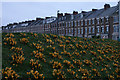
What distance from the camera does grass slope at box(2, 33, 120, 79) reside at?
798 centimetres

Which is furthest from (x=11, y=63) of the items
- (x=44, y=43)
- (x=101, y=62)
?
(x=101, y=62)

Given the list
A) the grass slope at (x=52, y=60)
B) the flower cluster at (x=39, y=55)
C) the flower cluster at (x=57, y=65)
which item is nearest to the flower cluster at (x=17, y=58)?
the grass slope at (x=52, y=60)

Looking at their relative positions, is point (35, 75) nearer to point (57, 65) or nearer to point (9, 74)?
point (9, 74)

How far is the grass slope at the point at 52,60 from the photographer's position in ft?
26.2

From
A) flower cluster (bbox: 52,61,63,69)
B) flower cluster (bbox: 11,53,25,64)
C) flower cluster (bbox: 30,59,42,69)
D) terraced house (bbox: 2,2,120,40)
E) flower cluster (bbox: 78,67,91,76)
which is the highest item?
terraced house (bbox: 2,2,120,40)

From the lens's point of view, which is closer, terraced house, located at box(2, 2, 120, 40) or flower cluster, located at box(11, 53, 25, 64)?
flower cluster, located at box(11, 53, 25, 64)

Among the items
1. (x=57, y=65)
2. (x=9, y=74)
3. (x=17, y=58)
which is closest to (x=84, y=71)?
(x=57, y=65)

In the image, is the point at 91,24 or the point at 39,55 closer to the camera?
the point at 39,55

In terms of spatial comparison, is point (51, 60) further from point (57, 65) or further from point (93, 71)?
point (93, 71)

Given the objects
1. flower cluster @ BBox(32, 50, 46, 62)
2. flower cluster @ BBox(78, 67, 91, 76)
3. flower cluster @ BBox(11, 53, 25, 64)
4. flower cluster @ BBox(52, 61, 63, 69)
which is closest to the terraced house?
flower cluster @ BBox(32, 50, 46, 62)

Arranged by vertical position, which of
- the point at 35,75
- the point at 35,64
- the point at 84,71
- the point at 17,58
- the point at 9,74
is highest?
the point at 17,58

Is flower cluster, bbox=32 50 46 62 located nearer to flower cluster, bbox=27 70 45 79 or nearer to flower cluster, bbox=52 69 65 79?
flower cluster, bbox=52 69 65 79

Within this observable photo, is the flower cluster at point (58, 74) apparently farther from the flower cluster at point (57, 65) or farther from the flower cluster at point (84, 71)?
the flower cluster at point (84, 71)

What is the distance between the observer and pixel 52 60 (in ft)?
30.9
